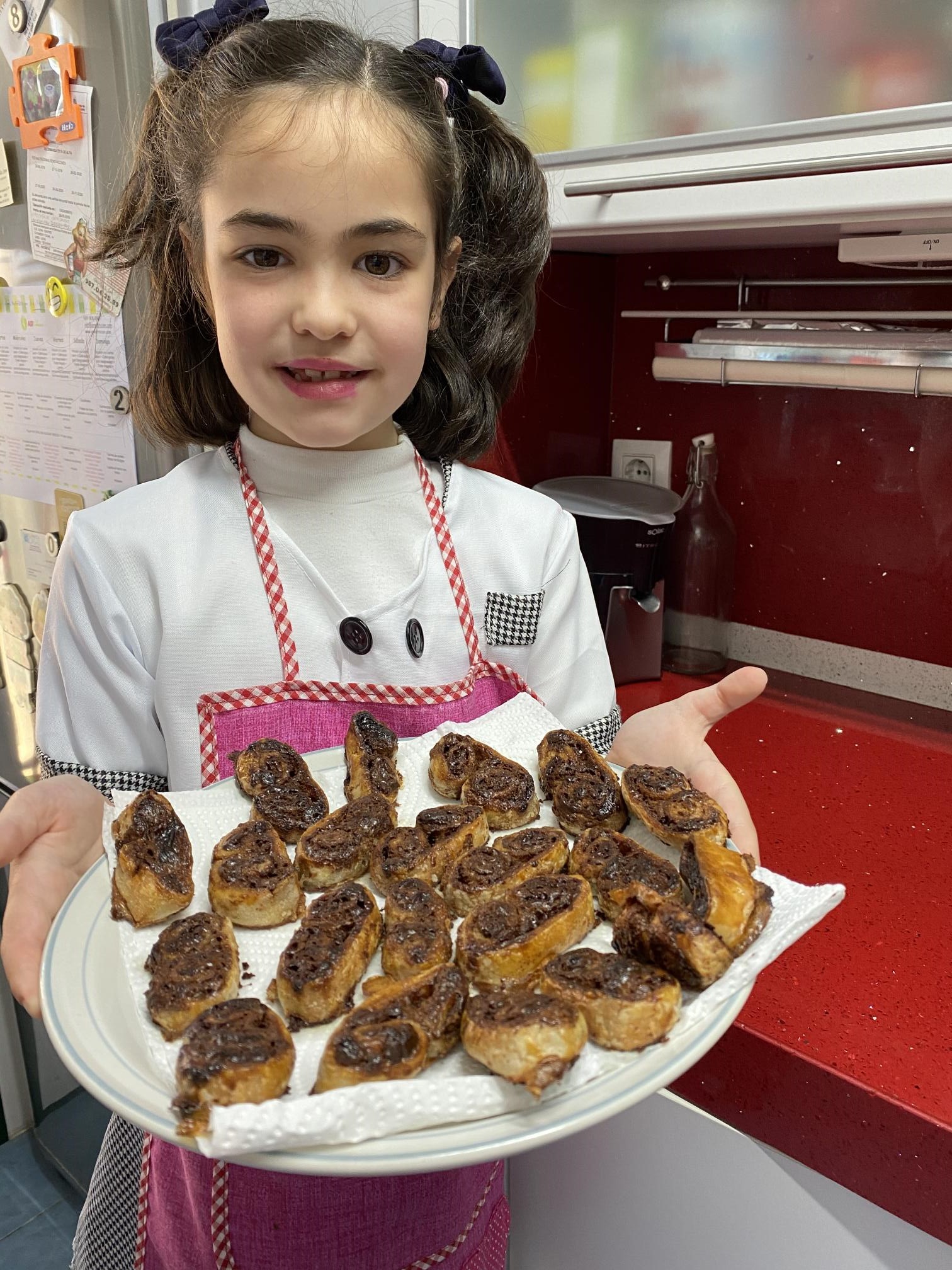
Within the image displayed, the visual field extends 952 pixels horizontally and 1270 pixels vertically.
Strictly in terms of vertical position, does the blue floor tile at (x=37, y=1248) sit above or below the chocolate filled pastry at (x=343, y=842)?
below

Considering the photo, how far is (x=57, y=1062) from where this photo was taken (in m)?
1.97

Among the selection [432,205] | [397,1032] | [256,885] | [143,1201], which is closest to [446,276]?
[432,205]

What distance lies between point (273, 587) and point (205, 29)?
559 millimetres

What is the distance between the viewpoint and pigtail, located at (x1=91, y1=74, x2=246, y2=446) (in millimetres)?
1062

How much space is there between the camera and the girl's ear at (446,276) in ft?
3.48

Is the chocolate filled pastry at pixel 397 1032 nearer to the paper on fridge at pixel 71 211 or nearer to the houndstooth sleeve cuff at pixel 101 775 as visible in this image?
the houndstooth sleeve cuff at pixel 101 775

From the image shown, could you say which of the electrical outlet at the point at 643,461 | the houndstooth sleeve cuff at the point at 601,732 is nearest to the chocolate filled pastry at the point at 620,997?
the houndstooth sleeve cuff at the point at 601,732

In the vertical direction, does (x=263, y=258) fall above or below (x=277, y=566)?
above

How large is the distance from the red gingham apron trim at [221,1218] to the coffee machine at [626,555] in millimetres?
1007

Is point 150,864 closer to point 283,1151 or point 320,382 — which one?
point 283,1151

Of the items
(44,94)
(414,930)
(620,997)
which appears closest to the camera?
(620,997)

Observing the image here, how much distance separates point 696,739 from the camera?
1.03 meters

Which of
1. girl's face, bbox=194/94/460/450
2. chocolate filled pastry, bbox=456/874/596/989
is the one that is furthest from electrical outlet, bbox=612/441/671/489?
chocolate filled pastry, bbox=456/874/596/989

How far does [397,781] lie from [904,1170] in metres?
0.54
